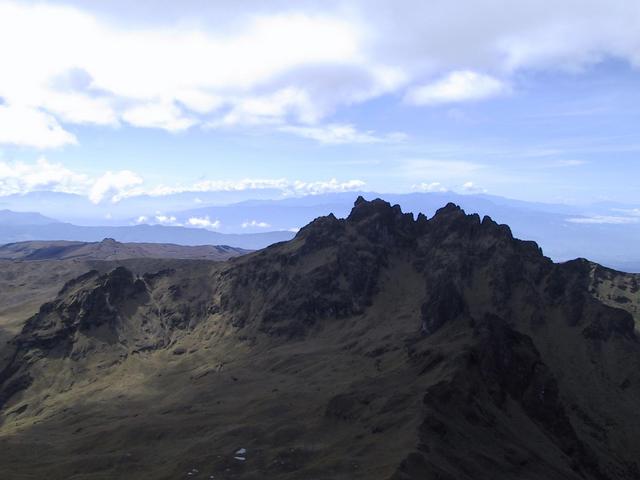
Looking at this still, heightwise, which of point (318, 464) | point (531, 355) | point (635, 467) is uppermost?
point (531, 355)

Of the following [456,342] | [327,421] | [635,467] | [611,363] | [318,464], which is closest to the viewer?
[318,464]

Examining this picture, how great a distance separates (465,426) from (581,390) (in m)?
77.3

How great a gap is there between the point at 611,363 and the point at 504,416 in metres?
75.2

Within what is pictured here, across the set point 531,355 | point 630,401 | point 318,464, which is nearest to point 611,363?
point 630,401

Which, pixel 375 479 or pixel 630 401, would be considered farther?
pixel 630 401

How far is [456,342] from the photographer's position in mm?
166125

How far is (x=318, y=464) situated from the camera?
11225 cm

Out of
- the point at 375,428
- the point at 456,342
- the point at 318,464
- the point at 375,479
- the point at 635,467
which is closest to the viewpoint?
the point at 375,479

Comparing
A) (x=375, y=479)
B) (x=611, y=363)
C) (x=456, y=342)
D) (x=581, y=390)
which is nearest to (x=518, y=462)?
(x=375, y=479)

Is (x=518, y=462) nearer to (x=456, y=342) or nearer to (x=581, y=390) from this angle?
(x=456, y=342)

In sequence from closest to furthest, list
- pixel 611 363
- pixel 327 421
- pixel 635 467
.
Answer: pixel 327 421, pixel 635 467, pixel 611 363

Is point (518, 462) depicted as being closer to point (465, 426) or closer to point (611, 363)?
point (465, 426)

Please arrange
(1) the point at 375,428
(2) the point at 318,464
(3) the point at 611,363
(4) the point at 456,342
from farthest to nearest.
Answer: (3) the point at 611,363 → (4) the point at 456,342 → (1) the point at 375,428 → (2) the point at 318,464

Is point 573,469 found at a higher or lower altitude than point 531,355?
lower
